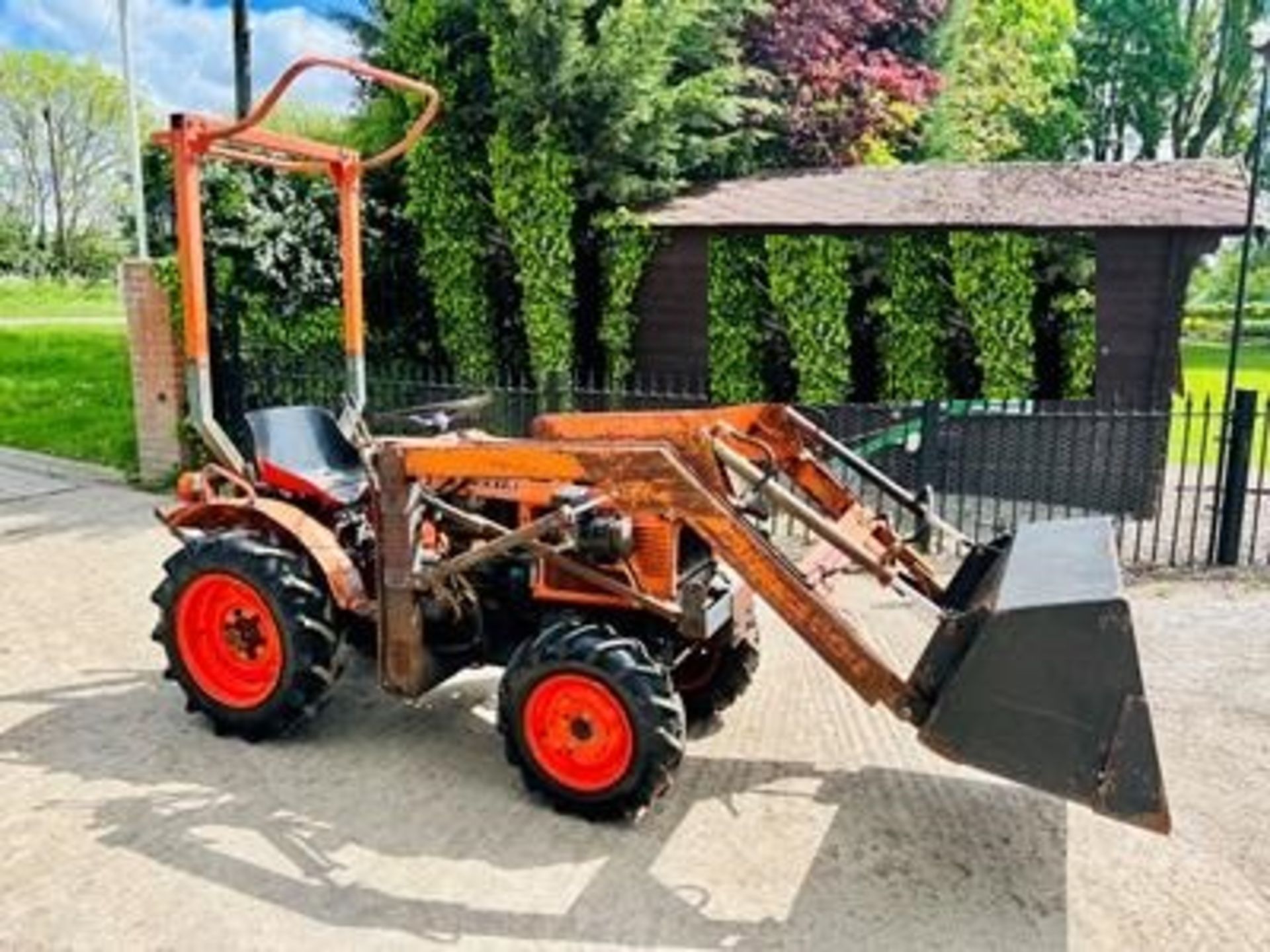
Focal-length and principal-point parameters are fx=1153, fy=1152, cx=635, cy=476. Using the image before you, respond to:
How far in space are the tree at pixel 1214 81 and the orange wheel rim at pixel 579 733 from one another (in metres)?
37.2

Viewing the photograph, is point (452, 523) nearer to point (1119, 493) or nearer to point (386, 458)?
point (386, 458)

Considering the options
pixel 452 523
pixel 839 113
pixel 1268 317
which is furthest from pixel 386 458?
pixel 1268 317

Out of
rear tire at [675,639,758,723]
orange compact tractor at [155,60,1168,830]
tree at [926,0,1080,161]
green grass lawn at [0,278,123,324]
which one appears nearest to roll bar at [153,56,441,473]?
orange compact tractor at [155,60,1168,830]

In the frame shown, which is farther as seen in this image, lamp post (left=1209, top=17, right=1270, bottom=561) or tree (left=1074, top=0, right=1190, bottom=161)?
tree (left=1074, top=0, right=1190, bottom=161)

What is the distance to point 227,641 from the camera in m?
4.64

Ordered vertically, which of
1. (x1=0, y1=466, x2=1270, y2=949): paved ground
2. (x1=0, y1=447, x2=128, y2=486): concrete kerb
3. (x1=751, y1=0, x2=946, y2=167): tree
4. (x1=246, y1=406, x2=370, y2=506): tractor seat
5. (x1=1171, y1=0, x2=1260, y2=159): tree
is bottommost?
(x1=0, y1=466, x2=1270, y2=949): paved ground

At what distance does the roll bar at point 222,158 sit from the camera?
4.52 m

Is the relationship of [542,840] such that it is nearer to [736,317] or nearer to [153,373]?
[153,373]

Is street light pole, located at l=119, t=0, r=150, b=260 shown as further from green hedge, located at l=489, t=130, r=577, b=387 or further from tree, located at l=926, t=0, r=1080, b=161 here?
tree, located at l=926, t=0, r=1080, b=161

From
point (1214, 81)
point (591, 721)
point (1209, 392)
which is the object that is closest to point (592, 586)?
point (591, 721)

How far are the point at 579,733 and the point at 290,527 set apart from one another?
153cm

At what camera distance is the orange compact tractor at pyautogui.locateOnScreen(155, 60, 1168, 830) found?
3.39 m

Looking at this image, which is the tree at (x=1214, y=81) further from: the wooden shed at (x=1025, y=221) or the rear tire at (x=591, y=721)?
the rear tire at (x=591, y=721)

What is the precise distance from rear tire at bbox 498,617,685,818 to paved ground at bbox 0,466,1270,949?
0.14m
